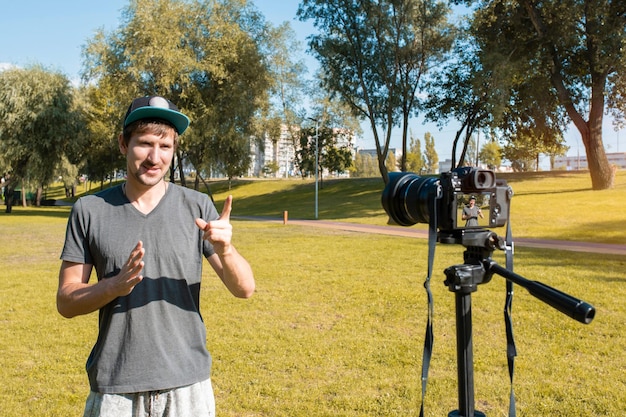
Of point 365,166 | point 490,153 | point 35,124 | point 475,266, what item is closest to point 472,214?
point 475,266

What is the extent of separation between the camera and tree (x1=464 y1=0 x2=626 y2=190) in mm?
22531

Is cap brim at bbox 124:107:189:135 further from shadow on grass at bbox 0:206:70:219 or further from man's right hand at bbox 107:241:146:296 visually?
shadow on grass at bbox 0:206:70:219

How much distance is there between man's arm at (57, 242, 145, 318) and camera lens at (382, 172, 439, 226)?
3.74 ft

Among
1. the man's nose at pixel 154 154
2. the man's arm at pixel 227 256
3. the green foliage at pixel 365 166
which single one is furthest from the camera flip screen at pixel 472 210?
the green foliage at pixel 365 166

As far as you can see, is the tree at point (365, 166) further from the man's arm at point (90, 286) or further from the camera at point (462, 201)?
the man's arm at point (90, 286)

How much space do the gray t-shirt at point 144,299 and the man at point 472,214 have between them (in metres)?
1.09

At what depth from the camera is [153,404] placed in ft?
6.24

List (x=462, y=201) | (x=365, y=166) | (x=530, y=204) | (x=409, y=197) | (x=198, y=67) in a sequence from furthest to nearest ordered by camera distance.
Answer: (x=365, y=166), (x=198, y=67), (x=530, y=204), (x=409, y=197), (x=462, y=201)

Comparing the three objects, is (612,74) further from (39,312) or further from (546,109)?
(39,312)

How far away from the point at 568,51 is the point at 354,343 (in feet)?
86.6

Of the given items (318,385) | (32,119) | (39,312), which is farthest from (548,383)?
(32,119)

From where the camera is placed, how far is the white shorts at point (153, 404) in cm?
185

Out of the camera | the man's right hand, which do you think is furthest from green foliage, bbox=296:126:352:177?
the man's right hand

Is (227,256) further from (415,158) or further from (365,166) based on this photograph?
(365,166)
